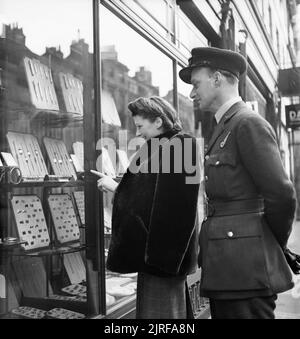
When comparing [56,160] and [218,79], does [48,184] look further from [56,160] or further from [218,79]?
[218,79]

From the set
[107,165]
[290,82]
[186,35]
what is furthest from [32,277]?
[290,82]

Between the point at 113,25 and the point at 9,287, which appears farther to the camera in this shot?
the point at 113,25

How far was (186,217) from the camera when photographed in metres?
2.05

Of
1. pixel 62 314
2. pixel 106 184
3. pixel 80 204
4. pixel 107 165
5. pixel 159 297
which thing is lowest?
pixel 62 314

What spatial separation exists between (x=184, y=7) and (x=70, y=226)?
105 inches

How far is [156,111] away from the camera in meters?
2.17

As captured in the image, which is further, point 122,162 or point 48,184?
point 122,162

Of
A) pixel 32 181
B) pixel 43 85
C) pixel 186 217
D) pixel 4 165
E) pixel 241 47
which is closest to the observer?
pixel 186 217

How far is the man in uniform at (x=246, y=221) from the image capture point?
173cm

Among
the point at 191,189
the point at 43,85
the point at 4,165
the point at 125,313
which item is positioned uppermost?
the point at 43,85

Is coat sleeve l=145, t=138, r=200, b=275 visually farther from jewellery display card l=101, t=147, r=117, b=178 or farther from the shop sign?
the shop sign

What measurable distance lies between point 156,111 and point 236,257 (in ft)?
2.71

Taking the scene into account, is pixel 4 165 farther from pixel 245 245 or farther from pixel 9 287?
pixel 245 245

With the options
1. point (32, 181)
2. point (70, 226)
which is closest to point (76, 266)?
point (70, 226)
